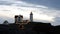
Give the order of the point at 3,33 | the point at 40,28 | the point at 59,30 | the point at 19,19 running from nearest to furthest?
the point at 3,33, the point at 59,30, the point at 40,28, the point at 19,19

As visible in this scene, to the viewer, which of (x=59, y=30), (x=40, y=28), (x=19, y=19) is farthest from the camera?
(x=19, y=19)

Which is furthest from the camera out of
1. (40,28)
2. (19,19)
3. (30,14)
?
(30,14)

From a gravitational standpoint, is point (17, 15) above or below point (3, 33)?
above

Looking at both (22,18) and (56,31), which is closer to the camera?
(56,31)

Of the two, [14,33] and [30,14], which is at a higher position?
[30,14]

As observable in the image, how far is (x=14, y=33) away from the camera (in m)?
31.9

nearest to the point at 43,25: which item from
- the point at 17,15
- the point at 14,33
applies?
the point at 14,33

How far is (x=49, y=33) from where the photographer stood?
33031 mm

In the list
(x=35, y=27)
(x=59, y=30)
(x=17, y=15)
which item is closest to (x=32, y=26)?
(x=35, y=27)

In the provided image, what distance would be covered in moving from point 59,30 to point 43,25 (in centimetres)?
589

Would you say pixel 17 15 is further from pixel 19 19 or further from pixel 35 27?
pixel 35 27

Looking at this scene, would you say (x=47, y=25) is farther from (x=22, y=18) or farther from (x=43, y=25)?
(x=22, y=18)

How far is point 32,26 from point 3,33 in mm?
9824

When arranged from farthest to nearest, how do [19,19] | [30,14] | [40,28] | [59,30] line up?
1. [30,14]
2. [19,19]
3. [40,28]
4. [59,30]
